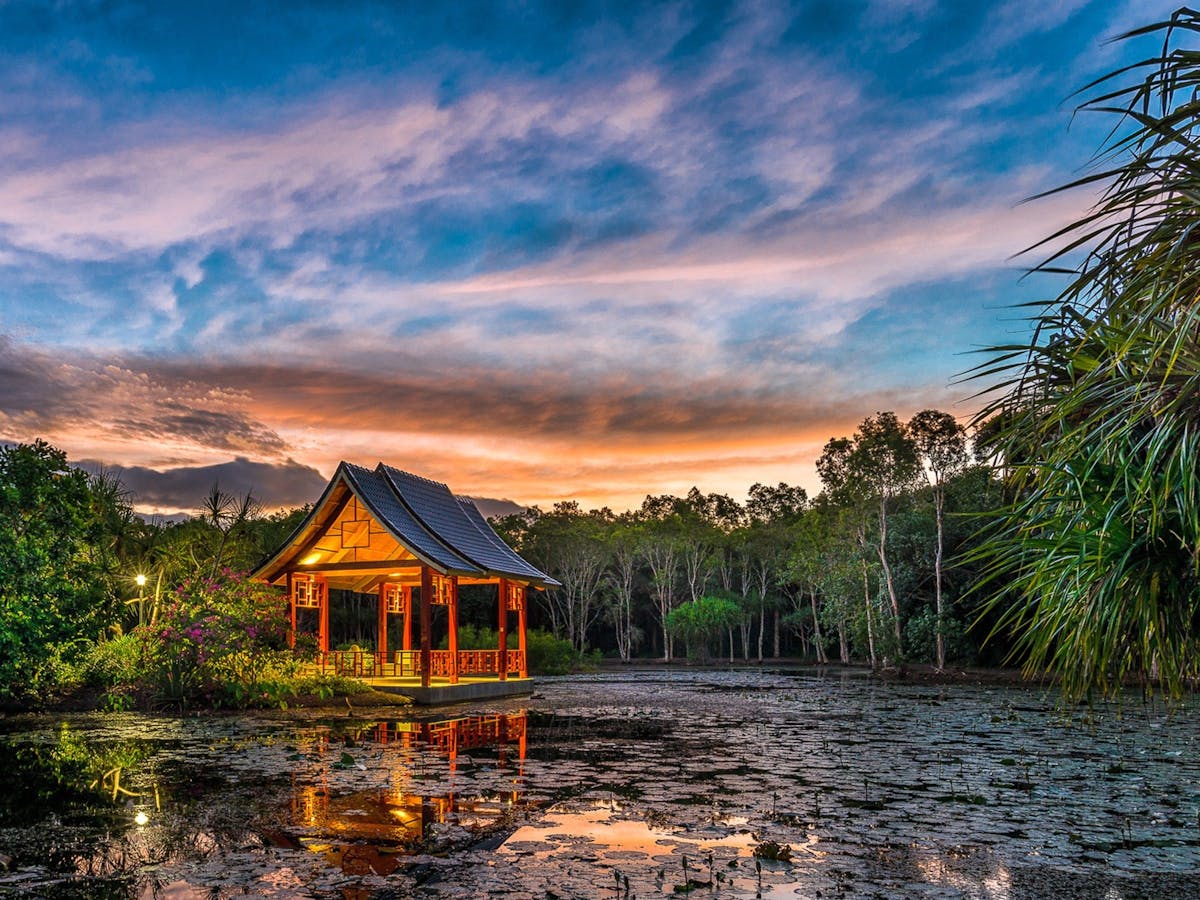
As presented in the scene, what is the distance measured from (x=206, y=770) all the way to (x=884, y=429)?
93.4ft

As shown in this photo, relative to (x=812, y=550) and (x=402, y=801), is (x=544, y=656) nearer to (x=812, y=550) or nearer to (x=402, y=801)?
(x=812, y=550)

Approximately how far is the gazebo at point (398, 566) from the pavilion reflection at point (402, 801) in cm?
742

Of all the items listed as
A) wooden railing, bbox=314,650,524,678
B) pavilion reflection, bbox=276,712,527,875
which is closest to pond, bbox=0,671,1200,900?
pavilion reflection, bbox=276,712,527,875

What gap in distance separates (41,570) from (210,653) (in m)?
3.27

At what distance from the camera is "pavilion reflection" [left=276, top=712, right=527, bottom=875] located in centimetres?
566

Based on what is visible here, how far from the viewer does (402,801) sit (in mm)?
7176

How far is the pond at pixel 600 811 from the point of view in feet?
16.3

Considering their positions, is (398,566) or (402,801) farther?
(398,566)

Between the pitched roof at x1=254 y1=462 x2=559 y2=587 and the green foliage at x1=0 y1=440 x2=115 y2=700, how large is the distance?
14.5 ft

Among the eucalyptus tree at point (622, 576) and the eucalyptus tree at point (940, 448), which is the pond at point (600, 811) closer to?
the eucalyptus tree at point (940, 448)

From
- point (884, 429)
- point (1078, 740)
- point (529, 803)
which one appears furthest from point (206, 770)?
point (884, 429)

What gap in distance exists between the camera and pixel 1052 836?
6.01m

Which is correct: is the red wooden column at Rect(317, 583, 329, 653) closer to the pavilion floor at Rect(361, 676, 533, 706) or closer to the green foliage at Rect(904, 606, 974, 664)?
the pavilion floor at Rect(361, 676, 533, 706)

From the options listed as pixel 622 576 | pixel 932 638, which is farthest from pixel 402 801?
pixel 622 576
